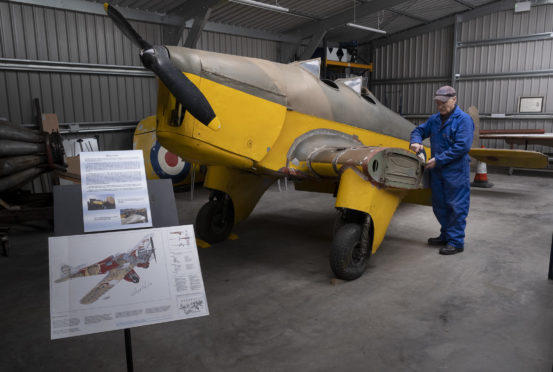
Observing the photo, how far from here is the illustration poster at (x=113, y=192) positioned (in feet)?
6.19

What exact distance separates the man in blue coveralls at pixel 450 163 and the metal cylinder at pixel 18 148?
4.88 metres

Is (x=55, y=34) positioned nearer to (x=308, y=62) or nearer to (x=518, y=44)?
(x=308, y=62)

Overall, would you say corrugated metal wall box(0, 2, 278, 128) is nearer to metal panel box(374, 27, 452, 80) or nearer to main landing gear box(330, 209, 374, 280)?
main landing gear box(330, 209, 374, 280)

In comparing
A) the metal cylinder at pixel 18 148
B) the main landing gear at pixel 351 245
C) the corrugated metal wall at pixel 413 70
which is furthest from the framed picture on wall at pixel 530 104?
the metal cylinder at pixel 18 148

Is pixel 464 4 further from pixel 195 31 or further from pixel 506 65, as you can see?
pixel 195 31

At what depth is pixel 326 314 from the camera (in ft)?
9.58

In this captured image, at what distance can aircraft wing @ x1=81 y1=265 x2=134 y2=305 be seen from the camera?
5.43ft

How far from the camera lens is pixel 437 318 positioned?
2.83m

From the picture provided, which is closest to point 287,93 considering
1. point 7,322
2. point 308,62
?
point 308,62

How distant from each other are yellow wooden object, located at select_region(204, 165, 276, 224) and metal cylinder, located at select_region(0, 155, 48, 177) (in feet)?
8.86

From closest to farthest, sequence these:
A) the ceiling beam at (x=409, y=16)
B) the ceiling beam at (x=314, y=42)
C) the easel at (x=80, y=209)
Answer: the easel at (x=80, y=209)
the ceiling beam at (x=314, y=42)
the ceiling beam at (x=409, y=16)

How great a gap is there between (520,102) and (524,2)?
270cm

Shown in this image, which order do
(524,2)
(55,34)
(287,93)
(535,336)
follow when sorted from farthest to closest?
(524,2), (55,34), (287,93), (535,336)

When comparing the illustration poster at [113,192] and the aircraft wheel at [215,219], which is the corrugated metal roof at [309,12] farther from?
the illustration poster at [113,192]
